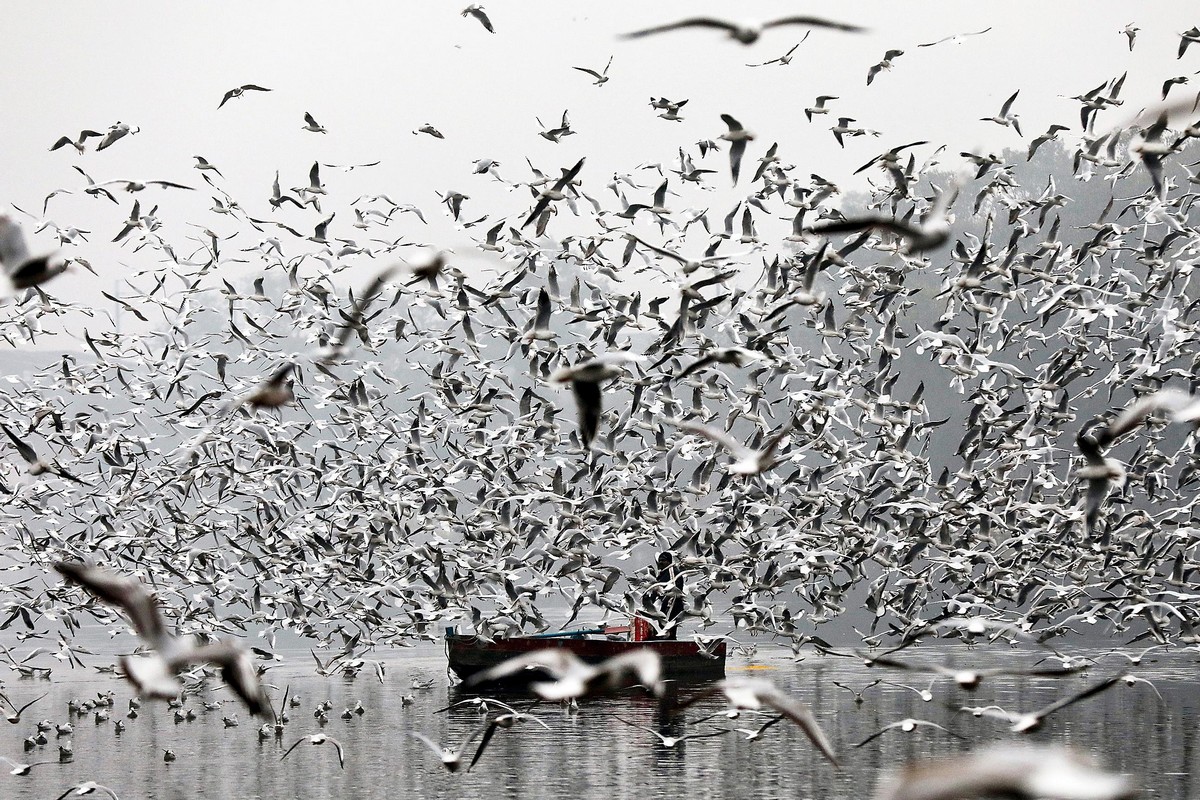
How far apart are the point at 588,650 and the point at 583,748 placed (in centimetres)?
1156

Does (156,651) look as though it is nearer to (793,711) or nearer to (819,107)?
(793,711)

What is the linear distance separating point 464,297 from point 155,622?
15404 millimetres

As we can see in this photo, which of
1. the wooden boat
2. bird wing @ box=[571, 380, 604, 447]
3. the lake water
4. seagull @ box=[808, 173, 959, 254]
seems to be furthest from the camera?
the wooden boat

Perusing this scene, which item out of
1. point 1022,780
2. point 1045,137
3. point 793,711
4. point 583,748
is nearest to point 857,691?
point 583,748

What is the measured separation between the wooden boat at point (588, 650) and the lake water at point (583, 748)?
1.31m

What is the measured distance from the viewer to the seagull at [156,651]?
308 inches

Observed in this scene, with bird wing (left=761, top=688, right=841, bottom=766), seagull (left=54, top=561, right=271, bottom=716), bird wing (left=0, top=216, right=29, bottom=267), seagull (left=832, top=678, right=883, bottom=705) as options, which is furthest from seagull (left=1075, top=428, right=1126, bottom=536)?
seagull (left=832, top=678, right=883, bottom=705)

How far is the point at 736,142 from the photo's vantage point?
19.1m

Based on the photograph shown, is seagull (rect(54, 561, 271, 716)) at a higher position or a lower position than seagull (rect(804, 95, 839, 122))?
lower

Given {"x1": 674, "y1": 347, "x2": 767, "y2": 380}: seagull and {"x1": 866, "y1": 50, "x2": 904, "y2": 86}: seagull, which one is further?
{"x1": 866, "y1": 50, "x2": 904, "y2": 86}: seagull

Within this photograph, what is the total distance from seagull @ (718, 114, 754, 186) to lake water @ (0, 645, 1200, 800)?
11.7 meters

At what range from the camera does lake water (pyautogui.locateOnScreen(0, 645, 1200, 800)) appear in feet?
88.4

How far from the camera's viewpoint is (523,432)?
1046 inches

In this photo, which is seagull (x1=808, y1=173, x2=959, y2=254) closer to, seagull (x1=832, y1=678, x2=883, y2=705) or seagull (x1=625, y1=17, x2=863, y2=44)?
seagull (x1=625, y1=17, x2=863, y2=44)
